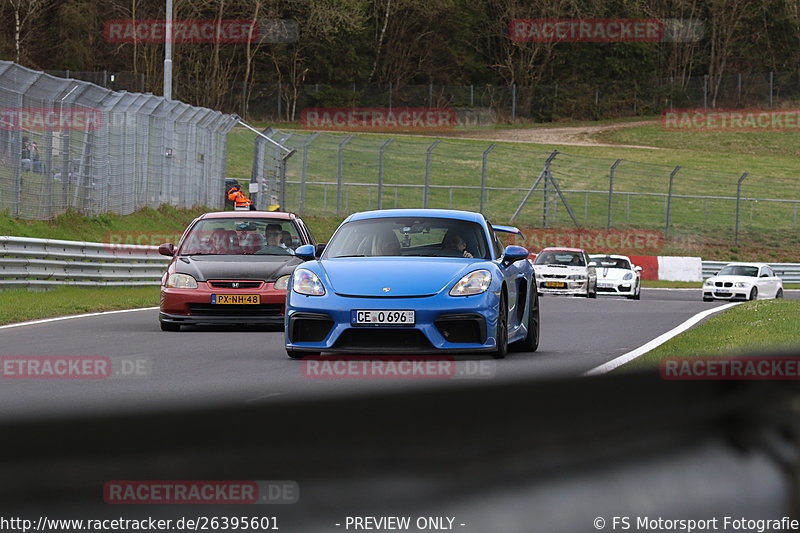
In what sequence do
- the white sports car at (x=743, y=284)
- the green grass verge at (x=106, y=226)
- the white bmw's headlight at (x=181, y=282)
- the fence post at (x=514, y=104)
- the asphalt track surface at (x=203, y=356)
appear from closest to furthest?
the asphalt track surface at (x=203, y=356)
the white bmw's headlight at (x=181, y=282)
the green grass verge at (x=106, y=226)
the white sports car at (x=743, y=284)
the fence post at (x=514, y=104)

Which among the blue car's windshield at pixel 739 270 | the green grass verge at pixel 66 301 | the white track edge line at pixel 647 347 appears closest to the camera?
the white track edge line at pixel 647 347

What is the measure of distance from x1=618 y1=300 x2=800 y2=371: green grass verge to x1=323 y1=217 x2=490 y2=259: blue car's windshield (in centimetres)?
184

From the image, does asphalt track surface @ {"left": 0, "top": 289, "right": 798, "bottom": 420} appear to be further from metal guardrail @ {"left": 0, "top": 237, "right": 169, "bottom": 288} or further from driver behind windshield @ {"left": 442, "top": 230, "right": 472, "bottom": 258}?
metal guardrail @ {"left": 0, "top": 237, "right": 169, "bottom": 288}

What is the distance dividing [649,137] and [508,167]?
60.4 ft

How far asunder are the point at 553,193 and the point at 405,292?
4047 cm

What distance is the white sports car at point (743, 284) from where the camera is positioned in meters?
33.0

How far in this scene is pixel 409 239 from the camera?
39.3ft

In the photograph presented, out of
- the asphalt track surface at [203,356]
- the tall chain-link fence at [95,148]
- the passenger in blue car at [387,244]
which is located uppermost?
the tall chain-link fence at [95,148]

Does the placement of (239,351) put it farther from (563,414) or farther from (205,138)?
(205,138)

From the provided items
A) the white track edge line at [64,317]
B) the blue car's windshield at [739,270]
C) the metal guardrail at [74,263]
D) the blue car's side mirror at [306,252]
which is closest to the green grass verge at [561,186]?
the blue car's windshield at [739,270]

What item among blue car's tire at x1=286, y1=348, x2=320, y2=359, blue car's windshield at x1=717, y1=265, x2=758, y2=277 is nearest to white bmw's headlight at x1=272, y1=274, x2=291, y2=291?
blue car's tire at x1=286, y1=348, x2=320, y2=359

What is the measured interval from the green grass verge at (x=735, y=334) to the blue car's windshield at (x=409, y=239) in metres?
1.84

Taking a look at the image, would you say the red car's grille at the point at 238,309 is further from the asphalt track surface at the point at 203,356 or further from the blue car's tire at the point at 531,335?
the blue car's tire at the point at 531,335

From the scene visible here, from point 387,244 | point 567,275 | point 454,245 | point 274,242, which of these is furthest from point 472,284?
point 567,275
